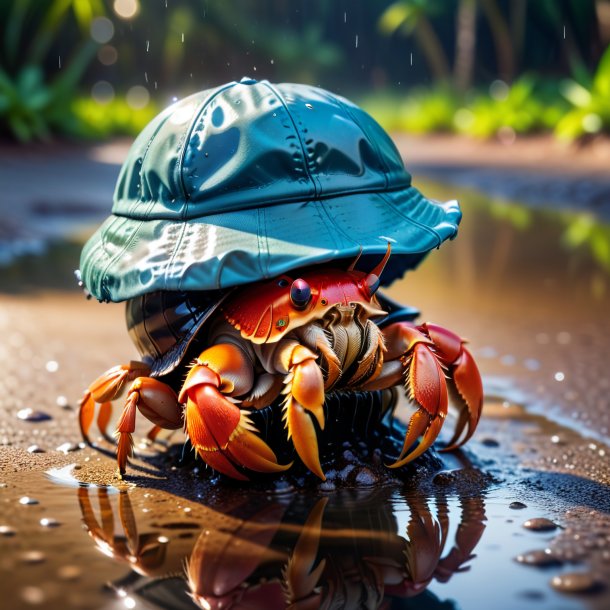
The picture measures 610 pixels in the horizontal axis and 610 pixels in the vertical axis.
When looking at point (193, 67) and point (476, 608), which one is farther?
point (193, 67)

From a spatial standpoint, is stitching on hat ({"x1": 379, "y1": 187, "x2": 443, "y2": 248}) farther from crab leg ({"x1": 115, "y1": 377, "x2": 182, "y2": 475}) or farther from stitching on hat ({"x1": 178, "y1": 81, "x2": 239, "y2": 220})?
crab leg ({"x1": 115, "y1": 377, "x2": 182, "y2": 475})

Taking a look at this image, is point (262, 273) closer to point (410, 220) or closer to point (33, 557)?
point (410, 220)

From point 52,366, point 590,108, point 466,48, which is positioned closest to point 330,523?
point 52,366

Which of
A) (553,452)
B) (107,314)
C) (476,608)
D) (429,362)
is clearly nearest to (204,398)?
(429,362)

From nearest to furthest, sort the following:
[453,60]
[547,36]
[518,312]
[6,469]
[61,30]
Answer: [6,469] < [518,312] < [61,30] < [547,36] < [453,60]

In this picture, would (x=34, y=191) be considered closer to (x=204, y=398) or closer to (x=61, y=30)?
(x=61, y=30)

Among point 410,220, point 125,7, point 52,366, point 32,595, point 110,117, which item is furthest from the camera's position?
point 125,7

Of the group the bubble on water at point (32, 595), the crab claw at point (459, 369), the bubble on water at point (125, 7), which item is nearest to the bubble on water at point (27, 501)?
the bubble on water at point (32, 595)
